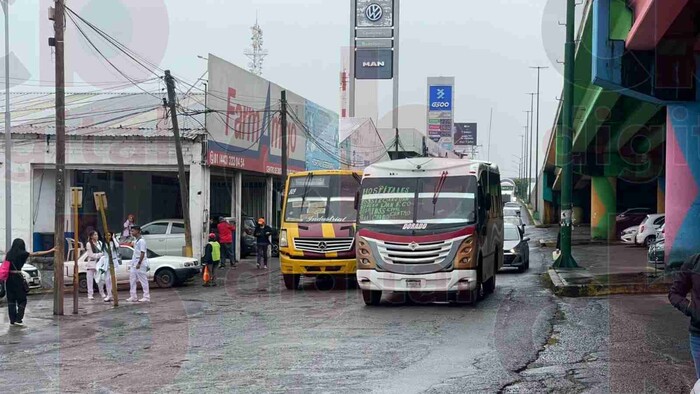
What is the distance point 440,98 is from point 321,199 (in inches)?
3294

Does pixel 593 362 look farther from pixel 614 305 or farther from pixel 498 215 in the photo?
pixel 498 215

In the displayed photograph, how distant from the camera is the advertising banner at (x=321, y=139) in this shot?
148 ft

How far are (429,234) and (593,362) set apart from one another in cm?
600

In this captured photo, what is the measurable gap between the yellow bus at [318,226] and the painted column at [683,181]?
7.93m

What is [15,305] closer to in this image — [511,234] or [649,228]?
[511,234]

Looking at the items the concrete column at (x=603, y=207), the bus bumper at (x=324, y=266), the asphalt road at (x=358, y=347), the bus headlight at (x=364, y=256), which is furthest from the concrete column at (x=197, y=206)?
the concrete column at (x=603, y=207)

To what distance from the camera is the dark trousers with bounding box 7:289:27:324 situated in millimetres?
16766

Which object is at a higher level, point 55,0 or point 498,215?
point 55,0

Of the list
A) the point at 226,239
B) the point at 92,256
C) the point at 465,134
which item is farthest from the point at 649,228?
the point at 465,134

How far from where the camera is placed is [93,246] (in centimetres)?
2189

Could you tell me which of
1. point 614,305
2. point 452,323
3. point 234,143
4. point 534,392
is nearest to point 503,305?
point 614,305

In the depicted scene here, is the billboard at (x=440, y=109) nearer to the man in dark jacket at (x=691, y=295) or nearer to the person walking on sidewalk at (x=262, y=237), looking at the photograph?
the person walking on sidewalk at (x=262, y=237)

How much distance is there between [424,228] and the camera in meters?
16.2

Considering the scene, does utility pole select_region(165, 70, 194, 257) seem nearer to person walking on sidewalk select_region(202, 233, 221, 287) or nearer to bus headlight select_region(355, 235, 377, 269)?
person walking on sidewalk select_region(202, 233, 221, 287)
